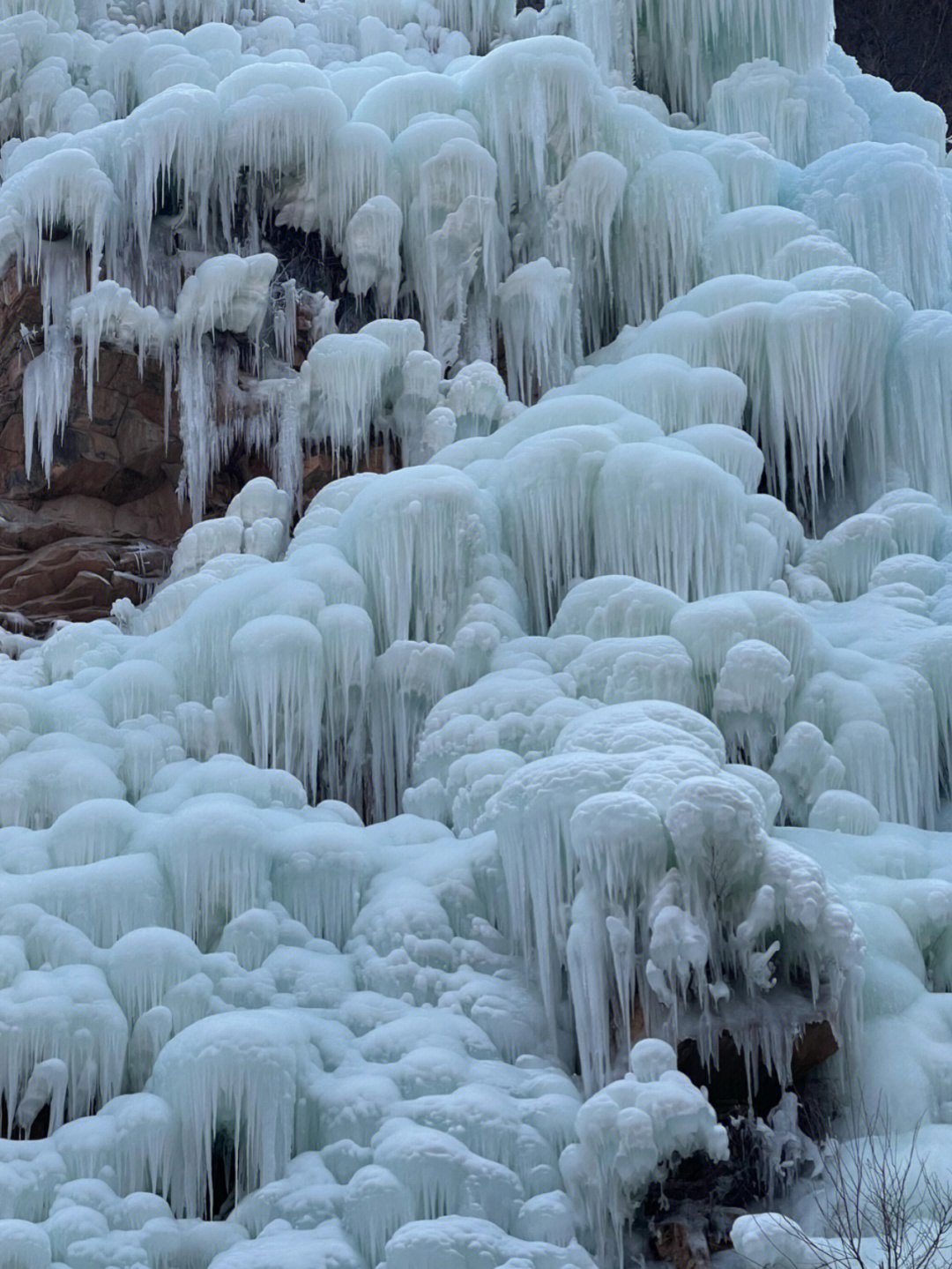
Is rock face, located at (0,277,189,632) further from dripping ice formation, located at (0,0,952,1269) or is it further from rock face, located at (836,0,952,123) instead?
rock face, located at (836,0,952,123)

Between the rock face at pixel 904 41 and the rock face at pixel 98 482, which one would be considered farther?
the rock face at pixel 904 41

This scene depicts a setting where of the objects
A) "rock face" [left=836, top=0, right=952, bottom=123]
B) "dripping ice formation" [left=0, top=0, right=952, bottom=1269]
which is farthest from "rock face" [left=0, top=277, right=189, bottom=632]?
"rock face" [left=836, top=0, right=952, bottom=123]

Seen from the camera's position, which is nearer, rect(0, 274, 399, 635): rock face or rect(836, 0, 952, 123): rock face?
rect(0, 274, 399, 635): rock face

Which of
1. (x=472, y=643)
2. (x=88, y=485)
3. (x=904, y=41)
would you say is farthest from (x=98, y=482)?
(x=904, y=41)

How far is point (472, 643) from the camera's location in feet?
31.8

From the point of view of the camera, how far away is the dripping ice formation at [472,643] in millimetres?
7137

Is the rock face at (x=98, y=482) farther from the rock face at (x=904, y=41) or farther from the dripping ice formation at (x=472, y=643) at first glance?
the rock face at (x=904, y=41)

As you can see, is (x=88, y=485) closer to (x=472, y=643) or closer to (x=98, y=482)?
(x=98, y=482)

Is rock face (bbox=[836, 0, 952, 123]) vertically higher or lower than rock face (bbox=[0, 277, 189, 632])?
higher

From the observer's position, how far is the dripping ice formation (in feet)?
23.4

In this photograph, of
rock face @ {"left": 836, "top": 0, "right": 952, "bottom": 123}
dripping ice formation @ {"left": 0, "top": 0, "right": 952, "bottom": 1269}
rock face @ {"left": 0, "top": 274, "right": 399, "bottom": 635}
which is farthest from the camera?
rock face @ {"left": 836, "top": 0, "right": 952, "bottom": 123}

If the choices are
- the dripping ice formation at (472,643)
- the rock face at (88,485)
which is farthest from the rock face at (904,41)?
the rock face at (88,485)

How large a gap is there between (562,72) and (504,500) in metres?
4.05

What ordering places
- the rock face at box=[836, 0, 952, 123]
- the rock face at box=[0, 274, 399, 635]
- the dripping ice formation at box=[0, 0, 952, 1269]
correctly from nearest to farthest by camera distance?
the dripping ice formation at box=[0, 0, 952, 1269] → the rock face at box=[0, 274, 399, 635] → the rock face at box=[836, 0, 952, 123]
